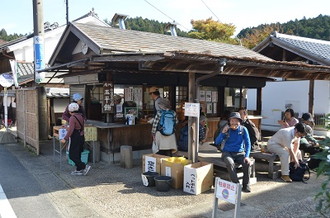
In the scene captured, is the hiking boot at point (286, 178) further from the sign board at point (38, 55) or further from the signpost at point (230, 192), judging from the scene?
the sign board at point (38, 55)

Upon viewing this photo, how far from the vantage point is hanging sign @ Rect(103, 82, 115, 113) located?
855cm

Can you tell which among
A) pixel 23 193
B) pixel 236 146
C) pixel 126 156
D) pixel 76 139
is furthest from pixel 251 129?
pixel 23 193

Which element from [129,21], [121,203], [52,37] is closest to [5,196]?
[121,203]

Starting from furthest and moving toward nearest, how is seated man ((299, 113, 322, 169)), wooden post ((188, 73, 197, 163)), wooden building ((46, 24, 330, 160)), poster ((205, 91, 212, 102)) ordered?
poster ((205, 91, 212, 102))
seated man ((299, 113, 322, 169))
wooden building ((46, 24, 330, 160))
wooden post ((188, 73, 197, 163))

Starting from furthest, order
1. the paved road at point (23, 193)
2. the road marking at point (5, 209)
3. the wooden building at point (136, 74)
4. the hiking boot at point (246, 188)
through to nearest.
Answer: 1. the wooden building at point (136, 74)
2. the hiking boot at point (246, 188)
3. the paved road at point (23, 193)
4. the road marking at point (5, 209)

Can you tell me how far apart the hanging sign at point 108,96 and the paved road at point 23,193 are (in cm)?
259

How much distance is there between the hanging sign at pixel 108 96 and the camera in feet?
28.0

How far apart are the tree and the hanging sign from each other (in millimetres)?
23684

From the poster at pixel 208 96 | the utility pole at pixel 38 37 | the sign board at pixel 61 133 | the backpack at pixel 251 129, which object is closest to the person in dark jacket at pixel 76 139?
the sign board at pixel 61 133

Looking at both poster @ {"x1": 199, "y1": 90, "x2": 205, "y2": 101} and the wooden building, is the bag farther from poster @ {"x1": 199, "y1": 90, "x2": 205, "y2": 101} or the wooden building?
poster @ {"x1": 199, "y1": 90, "x2": 205, "y2": 101}

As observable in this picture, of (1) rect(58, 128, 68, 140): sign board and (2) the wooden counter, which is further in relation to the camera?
(2) the wooden counter

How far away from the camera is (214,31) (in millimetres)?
31172

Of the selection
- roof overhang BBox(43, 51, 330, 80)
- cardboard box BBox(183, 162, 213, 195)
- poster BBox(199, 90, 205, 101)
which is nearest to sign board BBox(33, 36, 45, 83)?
roof overhang BBox(43, 51, 330, 80)

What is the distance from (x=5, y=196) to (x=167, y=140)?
3.66 m
